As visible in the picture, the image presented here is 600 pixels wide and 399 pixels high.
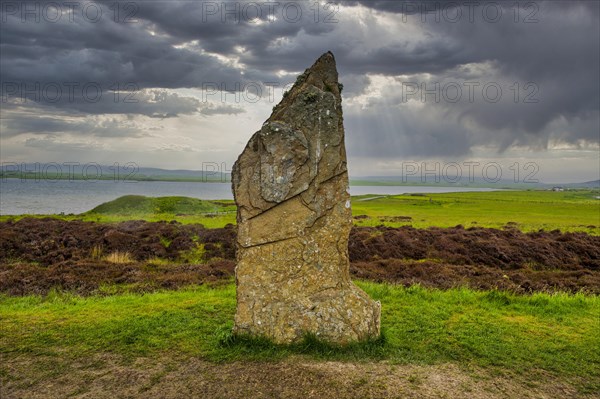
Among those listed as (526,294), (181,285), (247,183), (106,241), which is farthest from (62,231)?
(526,294)

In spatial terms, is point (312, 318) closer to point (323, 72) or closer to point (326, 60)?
point (323, 72)

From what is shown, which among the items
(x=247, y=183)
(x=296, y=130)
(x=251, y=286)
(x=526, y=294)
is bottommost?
(x=526, y=294)

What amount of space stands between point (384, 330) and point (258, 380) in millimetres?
3841

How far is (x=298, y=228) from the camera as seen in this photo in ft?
33.3

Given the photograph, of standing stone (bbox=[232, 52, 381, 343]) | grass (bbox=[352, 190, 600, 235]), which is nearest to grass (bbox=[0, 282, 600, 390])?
standing stone (bbox=[232, 52, 381, 343])

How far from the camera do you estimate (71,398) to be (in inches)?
297

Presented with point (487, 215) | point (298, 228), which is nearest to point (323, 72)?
point (298, 228)

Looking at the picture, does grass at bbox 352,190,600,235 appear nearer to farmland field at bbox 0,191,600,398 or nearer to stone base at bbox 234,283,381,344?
farmland field at bbox 0,191,600,398

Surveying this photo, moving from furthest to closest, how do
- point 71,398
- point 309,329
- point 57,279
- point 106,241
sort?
1. point 106,241
2. point 57,279
3. point 309,329
4. point 71,398

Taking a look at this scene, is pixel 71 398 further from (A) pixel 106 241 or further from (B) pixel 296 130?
(A) pixel 106 241

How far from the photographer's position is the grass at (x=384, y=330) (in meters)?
9.52

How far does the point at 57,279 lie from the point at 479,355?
15372 millimetres

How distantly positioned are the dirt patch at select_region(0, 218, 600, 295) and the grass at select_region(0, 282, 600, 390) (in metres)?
2.62

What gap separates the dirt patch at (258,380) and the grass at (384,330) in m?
0.43
